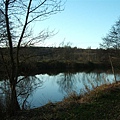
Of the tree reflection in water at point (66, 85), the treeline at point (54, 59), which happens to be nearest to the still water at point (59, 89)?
the tree reflection in water at point (66, 85)

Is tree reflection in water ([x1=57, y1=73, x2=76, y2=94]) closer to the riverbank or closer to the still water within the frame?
the still water

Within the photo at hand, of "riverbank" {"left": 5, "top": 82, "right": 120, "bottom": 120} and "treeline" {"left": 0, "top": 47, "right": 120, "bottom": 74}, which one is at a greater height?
"treeline" {"left": 0, "top": 47, "right": 120, "bottom": 74}

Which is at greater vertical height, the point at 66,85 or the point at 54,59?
the point at 54,59

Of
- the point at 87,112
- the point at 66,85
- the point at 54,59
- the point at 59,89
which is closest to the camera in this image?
the point at 87,112

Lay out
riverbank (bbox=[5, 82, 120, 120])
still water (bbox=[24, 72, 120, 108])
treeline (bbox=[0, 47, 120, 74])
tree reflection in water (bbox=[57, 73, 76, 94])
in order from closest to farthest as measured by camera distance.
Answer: riverbank (bbox=[5, 82, 120, 120]), treeline (bbox=[0, 47, 120, 74]), still water (bbox=[24, 72, 120, 108]), tree reflection in water (bbox=[57, 73, 76, 94])

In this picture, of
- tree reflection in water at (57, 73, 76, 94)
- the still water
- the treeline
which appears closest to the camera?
the treeline

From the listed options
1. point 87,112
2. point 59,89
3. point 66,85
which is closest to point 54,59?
point 87,112

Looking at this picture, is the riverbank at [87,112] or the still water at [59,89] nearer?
the riverbank at [87,112]

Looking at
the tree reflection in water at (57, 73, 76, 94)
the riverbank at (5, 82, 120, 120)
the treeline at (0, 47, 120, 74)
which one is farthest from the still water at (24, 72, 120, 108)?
the riverbank at (5, 82, 120, 120)

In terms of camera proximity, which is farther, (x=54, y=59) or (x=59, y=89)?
(x=59, y=89)

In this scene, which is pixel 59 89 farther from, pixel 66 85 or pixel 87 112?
pixel 87 112

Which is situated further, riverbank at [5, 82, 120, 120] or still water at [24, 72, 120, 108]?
still water at [24, 72, 120, 108]

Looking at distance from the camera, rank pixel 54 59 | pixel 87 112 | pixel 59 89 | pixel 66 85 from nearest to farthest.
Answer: pixel 87 112 < pixel 54 59 < pixel 59 89 < pixel 66 85

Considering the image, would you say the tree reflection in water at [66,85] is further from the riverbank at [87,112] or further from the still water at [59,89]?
the riverbank at [87,112]
